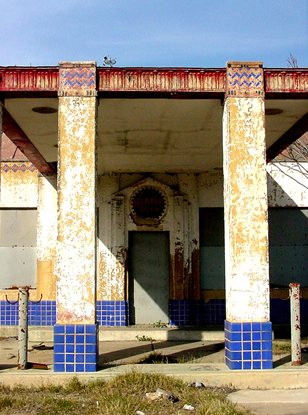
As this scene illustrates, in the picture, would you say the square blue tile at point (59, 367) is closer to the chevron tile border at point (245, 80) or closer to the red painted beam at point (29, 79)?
the red painted beam at point (29, 79)

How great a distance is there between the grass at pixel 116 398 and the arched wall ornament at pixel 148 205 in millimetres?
6614

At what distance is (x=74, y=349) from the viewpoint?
8.09 metres

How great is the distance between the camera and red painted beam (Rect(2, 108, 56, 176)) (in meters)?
10.3

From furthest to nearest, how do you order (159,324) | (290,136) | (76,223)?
(159,324) < (290,136) < (76,223)

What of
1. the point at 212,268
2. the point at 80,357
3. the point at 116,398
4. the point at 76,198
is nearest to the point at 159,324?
the point at 212,268

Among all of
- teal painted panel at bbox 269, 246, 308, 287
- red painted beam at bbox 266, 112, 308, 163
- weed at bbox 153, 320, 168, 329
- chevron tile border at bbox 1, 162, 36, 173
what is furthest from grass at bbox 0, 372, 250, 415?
chevron tile border at bbox 1, 162, 36, 173

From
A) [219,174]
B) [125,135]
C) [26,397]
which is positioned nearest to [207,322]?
[219,174]

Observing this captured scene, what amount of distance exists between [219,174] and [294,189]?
1.95 meters

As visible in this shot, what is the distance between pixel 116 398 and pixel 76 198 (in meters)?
3.03

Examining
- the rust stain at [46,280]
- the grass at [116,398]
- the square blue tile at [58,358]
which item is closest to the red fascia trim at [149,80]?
the square blue tile at [58,358]

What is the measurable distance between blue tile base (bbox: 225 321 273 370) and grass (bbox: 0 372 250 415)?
0.61m

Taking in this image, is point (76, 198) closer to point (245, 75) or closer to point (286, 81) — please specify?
point (245, 75)

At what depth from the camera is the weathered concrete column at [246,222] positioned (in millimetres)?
8188

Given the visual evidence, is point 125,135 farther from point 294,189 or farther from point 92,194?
point 294,189
